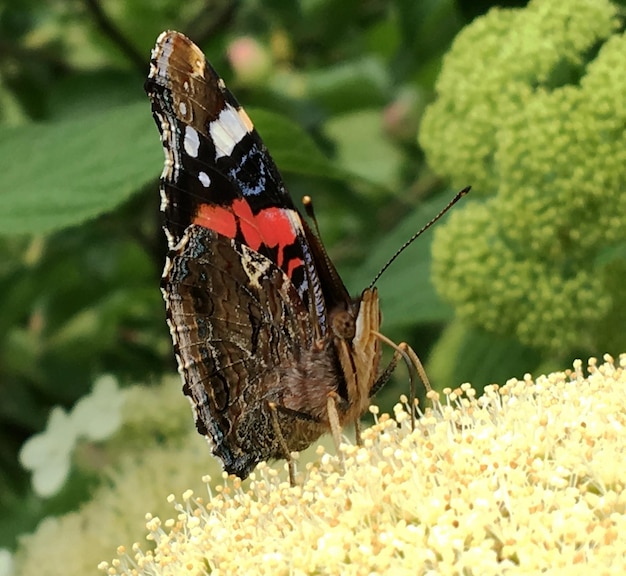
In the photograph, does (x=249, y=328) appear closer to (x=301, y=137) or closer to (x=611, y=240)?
(x=301, y=137)

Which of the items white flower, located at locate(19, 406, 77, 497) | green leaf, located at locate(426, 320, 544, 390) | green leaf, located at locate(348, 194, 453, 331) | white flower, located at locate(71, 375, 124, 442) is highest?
green leaf, located at locate(348, 194, 453, 331)

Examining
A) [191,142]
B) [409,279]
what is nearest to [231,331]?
[191,142]

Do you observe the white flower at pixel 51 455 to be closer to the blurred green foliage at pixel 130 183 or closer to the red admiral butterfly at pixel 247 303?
the blurred green foliage at pixel 130 183

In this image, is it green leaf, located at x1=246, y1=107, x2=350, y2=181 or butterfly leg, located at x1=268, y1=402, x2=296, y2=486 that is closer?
butterfly leg, located at x1=268, y1=402, x2=296, y2=486

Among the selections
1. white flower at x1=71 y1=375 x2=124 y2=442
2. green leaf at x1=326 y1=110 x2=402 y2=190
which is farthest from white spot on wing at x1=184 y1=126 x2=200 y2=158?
green leaf at x1=326 y1=110 x2=402 y2=190

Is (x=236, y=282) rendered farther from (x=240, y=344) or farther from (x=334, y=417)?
(x=334, y=417)

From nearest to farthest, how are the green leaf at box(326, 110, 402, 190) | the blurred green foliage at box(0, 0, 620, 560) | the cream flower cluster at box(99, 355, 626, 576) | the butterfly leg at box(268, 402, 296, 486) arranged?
the cream flower cluster at box(99, 355, 626, 576) → the butterfly leg at box(268, 402, 296, 486) → the blurred green foliage at box(0, 0, 620, 560) → the green leaf at box(326, 110, 402, 190)

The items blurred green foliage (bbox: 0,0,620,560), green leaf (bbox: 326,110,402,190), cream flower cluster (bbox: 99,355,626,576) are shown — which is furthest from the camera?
green leaf (bbox: 326,110,402,190)

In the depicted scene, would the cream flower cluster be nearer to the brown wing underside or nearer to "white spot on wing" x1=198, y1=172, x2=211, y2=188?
the brown wing underside
